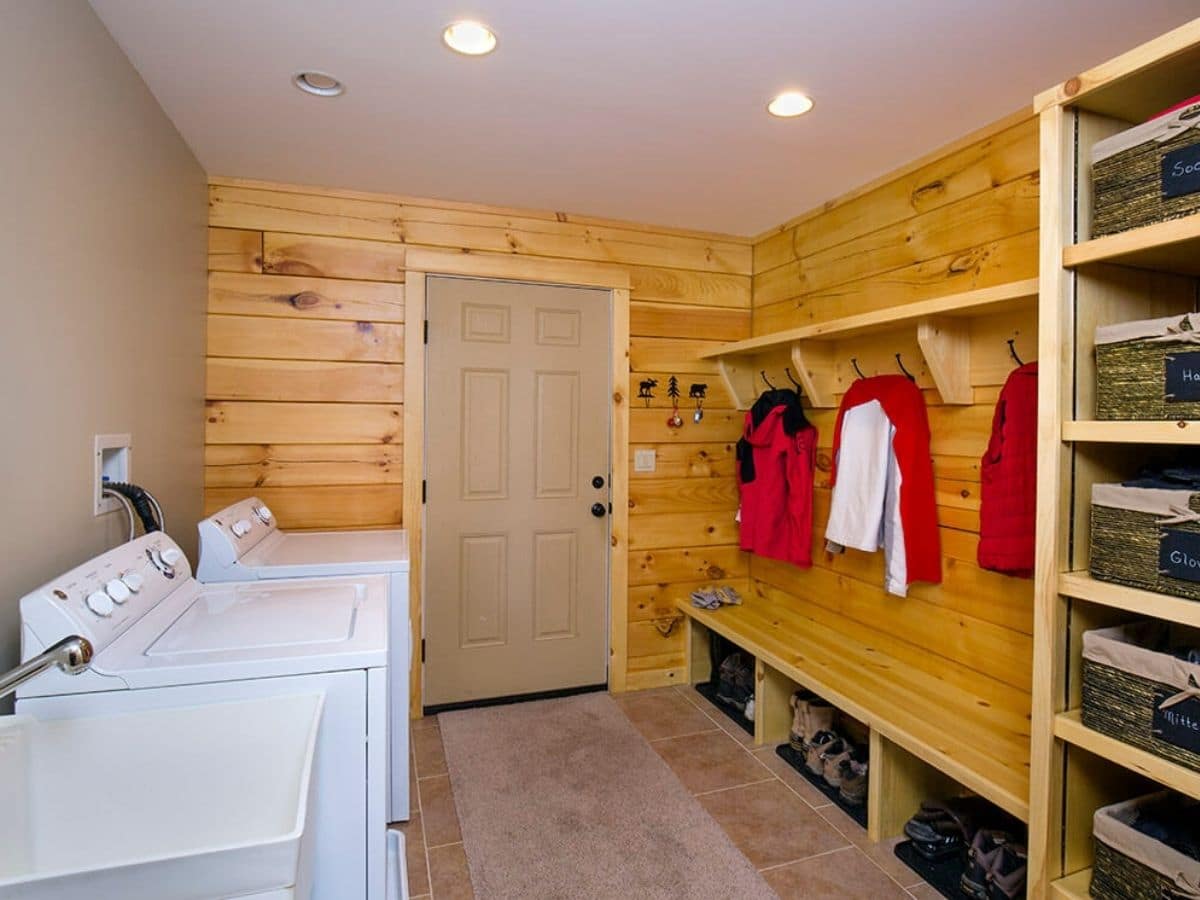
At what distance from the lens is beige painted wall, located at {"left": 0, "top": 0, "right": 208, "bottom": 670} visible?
126 cm

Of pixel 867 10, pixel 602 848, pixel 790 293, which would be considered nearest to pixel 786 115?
pixel 867 10

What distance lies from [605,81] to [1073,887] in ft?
7.57

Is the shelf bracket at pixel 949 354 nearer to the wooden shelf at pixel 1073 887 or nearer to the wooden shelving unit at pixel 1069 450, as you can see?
the wooden shelving unit at pixel 1069 450

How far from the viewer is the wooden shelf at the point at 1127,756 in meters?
1.25

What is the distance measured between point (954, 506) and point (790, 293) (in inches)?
52.4

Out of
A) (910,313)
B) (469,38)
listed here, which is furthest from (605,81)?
(910,313)

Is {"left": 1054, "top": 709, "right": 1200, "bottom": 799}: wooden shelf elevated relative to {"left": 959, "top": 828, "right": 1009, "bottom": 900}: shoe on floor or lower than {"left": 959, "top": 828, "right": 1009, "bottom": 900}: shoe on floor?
elevated

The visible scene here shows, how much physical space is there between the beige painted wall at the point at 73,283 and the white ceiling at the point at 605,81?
23cm

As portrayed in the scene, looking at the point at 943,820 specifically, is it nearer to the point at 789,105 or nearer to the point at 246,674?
the point at 246,674

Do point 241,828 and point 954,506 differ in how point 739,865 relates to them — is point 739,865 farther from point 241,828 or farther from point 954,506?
point 241,828

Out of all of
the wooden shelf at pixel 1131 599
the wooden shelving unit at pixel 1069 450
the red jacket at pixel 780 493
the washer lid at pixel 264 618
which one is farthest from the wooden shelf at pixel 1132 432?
the washer lid at pixel 264 618

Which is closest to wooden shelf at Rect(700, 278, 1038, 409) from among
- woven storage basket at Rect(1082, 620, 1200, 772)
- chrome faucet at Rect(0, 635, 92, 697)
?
woven storage basket at Rect(1082, 620, 1200, 772)

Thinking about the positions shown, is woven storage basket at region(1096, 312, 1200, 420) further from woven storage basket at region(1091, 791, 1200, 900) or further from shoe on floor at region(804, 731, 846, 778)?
shoe on floor at region(804, 731, 846, 778)

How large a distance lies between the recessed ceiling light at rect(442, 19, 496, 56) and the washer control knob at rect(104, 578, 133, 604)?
1487 millimetres
